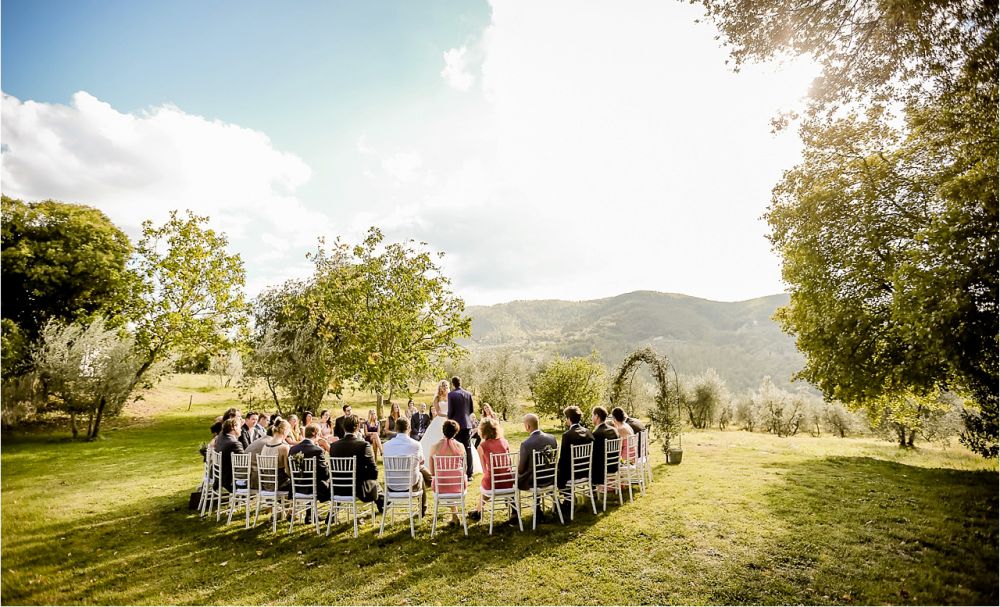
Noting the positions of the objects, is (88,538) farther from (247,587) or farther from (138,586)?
(247,587)

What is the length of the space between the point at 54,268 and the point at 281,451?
1944 cm

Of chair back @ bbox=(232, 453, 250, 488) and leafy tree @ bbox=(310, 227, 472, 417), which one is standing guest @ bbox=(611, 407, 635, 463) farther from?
leafy tree @ bbox=(310, 227, 472, 417)

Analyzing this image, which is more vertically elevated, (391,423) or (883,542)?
(391,423)

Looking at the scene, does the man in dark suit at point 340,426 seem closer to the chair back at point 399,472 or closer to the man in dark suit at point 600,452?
the chair back at point 399,472

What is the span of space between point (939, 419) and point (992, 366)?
21100mm

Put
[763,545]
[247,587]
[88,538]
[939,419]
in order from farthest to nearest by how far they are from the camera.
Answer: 1. [939,419]
2. [88,538]
3. [763,545]
4. [247,587]

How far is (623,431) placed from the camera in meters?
9.23

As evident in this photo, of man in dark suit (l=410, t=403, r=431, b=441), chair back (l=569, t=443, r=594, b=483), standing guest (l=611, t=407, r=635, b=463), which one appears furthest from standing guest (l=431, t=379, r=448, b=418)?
standing guest (l=611, t=407, r=635, b=463)

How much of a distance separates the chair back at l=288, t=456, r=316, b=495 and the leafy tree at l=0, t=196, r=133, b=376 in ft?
58.6

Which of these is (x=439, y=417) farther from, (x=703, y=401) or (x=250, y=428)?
(x=703, y=401)

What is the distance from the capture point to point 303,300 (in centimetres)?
1789

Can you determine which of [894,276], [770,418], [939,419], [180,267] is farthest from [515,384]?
[770,418]

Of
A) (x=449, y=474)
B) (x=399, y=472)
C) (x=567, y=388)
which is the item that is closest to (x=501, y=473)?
(x=449, y=474)

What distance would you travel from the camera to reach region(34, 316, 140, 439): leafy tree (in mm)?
17172
